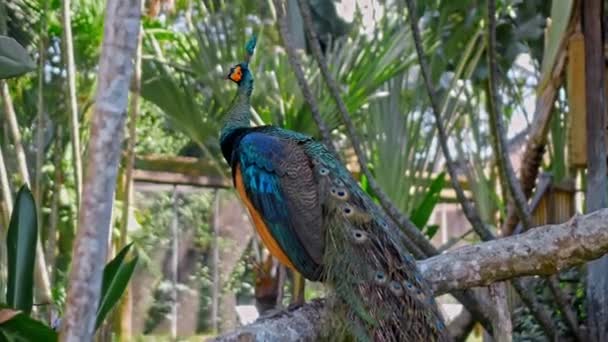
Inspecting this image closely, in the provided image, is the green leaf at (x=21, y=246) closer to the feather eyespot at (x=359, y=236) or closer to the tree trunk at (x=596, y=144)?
the feather eyespot at (x=359, y=236)

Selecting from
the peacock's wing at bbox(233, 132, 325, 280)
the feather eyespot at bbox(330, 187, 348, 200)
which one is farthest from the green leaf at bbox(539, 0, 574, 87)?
the feather eyespot at bbox(330, 187, 348, 200)

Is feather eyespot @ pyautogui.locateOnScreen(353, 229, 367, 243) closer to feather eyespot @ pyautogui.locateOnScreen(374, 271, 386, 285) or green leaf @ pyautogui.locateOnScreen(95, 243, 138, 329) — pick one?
feather eyespot @ pyautogui.locateOnScreen(374, 271, 386, 285)

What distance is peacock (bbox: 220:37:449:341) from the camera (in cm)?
359

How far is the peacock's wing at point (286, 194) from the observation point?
12.9ft

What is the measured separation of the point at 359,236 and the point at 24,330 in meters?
1.16

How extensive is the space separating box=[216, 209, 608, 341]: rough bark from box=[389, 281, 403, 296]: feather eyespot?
247 millimetres

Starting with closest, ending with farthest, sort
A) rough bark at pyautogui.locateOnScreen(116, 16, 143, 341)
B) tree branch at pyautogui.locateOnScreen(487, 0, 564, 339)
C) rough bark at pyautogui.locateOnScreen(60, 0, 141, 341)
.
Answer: rough bark at pyautogui.locateOnScreen(60, 0, 141, 341)
tree branch at pyautogui.locateOnScreen(487, 0, 564, 339)
rough bark at pyautogui.locateOnScreen(116, 16, 143, 341)

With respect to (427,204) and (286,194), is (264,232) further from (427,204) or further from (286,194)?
(427,204)

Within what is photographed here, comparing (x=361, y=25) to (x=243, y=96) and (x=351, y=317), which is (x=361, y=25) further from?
(x=351, y=317)

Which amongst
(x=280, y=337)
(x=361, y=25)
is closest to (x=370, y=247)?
(x=280, y=337)

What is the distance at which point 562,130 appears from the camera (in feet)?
27.3

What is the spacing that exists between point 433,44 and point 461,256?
3.31 m

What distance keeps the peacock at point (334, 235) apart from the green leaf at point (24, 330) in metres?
0.90

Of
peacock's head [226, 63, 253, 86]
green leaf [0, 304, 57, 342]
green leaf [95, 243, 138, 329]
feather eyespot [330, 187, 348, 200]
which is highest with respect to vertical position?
peacock's head [226, 63, 253, 86]
